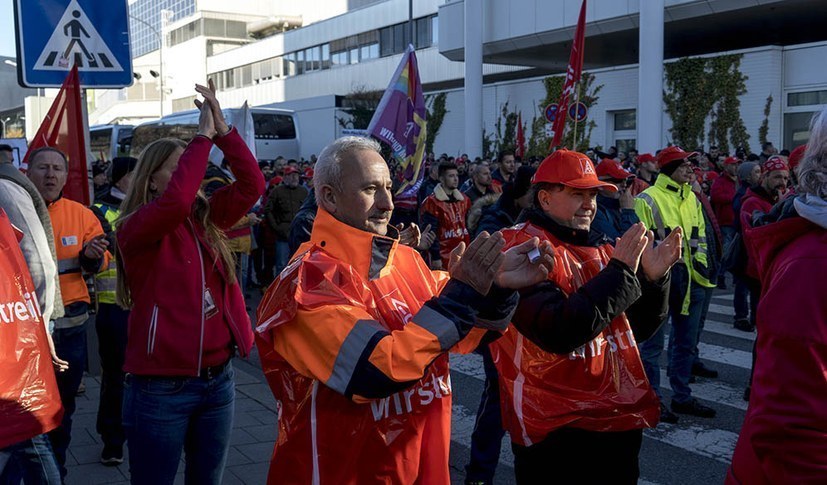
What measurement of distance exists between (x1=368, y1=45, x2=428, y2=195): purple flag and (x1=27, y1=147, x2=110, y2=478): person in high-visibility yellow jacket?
3296 millimetres

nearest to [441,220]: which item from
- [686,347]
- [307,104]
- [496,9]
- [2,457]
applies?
[686,347]

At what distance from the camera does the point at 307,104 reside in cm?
3644

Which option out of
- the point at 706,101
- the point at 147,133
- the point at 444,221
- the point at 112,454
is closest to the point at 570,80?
the point at 444,221

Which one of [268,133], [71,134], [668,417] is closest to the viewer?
[71,134]

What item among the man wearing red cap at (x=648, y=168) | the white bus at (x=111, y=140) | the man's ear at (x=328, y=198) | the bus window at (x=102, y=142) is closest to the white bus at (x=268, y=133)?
the white bus at (x=111, y=140)

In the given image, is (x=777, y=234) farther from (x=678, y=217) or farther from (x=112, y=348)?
(x=678, y=217)

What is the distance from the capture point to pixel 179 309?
3.45 metres

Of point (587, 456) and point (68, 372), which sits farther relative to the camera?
point (68, 372)

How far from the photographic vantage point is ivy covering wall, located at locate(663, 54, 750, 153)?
23.0 metres

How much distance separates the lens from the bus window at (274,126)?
30.8 metres

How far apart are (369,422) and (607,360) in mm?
1226

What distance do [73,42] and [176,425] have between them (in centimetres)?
367

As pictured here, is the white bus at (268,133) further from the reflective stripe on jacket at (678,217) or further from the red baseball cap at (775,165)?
the reflective stripe on jacket at (678,217)

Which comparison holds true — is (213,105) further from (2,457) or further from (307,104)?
(307,104)
